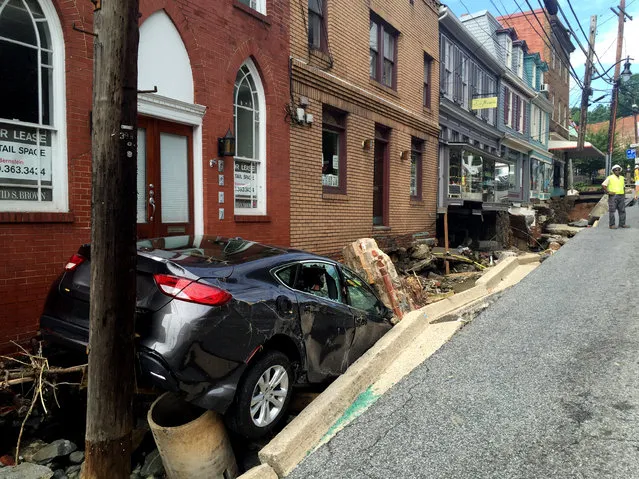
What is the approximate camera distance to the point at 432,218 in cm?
1496

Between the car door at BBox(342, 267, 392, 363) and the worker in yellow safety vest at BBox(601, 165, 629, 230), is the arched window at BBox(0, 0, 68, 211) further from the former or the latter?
the worker in yellow safety vest at BBox(601, 165, 629, 230)

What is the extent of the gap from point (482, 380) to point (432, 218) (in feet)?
36.4

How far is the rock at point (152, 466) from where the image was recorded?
3609 millimetres

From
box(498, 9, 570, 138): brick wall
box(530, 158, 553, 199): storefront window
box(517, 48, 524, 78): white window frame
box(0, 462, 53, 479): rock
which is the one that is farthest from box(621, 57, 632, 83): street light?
box(0, 462, 53, 479): rock

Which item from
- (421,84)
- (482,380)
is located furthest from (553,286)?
(421,84)

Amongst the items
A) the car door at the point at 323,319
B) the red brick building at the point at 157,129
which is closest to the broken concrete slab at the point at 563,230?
the red brick building at the point at 157,129

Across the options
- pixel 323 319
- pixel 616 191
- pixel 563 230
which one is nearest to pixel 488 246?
pixel 563 230

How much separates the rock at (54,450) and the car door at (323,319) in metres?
2.00

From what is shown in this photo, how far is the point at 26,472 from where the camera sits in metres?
3.42

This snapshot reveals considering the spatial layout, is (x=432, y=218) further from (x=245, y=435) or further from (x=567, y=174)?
(x=567, y=174)

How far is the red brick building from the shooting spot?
5.05 meters

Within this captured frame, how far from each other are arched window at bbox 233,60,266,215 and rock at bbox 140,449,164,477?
4662 millimetres

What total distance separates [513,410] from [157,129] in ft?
18.1

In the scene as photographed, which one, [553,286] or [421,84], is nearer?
[553,286]
